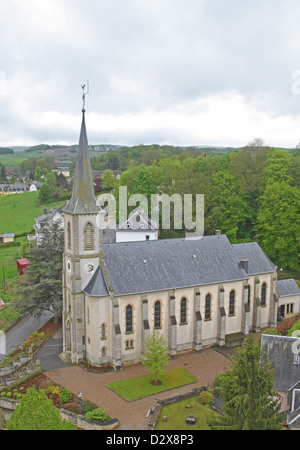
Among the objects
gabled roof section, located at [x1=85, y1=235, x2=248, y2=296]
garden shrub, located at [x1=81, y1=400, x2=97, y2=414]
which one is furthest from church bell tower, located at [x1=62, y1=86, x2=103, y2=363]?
garden shrub, located at [x1=81, y1=400, x2=97, y2=414]

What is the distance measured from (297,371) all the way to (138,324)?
15140mm

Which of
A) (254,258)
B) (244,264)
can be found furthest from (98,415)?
(254,258)

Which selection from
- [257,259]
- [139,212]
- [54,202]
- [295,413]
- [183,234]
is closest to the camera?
[295,413]

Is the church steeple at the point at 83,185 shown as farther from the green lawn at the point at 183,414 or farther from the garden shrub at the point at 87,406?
the green lawn at the point at 183,414

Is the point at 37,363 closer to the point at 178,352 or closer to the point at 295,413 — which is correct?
the point at 178,352

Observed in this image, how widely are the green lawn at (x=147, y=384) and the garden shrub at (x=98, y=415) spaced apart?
314cm

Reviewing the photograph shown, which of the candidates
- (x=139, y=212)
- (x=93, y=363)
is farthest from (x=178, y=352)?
(x=139, y=212)

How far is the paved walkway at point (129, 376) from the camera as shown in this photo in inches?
1308

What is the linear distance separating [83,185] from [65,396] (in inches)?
742

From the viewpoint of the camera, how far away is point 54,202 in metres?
142

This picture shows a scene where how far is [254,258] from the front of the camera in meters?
50.2

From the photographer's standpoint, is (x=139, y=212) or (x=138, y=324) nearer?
(x=138, y=324)

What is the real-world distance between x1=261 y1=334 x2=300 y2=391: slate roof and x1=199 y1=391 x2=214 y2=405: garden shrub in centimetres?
557

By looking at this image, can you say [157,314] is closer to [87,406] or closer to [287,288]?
[87,406]
